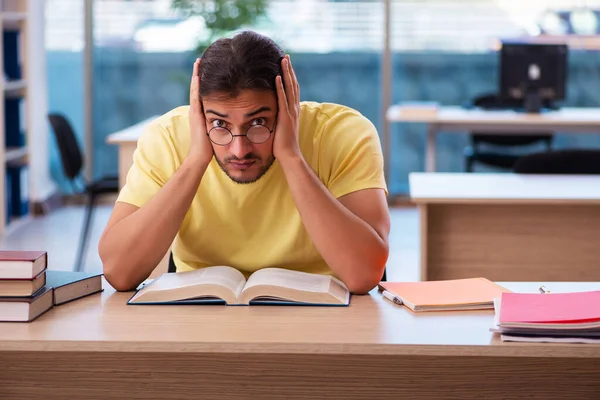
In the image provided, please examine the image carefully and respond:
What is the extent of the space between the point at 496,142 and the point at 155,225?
15.2ft

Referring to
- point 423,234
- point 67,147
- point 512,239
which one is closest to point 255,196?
point 423,234

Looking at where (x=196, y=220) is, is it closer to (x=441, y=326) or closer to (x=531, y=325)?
(x=441, y=326)

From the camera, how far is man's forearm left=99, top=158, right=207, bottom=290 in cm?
186

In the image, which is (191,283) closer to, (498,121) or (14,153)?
(498,121)

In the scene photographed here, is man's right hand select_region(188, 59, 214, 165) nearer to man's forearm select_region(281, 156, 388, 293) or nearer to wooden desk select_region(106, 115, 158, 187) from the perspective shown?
man's forearm select_region(281, 156, 388, 293)

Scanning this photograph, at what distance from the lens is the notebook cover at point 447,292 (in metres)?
1.68

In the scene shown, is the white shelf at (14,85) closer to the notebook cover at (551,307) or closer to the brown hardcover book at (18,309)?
the brown hardcover book at (18,309)

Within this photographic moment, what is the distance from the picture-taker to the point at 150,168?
6.55 feet

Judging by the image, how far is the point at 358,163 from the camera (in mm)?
1967

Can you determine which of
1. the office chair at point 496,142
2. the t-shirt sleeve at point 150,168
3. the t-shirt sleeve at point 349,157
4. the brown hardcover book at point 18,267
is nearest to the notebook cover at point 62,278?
the brown hardcover book at point 18,267

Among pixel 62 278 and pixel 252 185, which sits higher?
pixel 252 185

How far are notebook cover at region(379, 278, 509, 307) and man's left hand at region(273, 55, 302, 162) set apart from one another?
0.33 metres

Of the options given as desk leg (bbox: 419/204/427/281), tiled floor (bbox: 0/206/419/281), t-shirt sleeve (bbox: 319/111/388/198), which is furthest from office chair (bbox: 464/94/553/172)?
t-shirt sleeve (bbox: 319/111/388/198)

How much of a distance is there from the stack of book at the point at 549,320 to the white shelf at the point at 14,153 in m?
4.60
